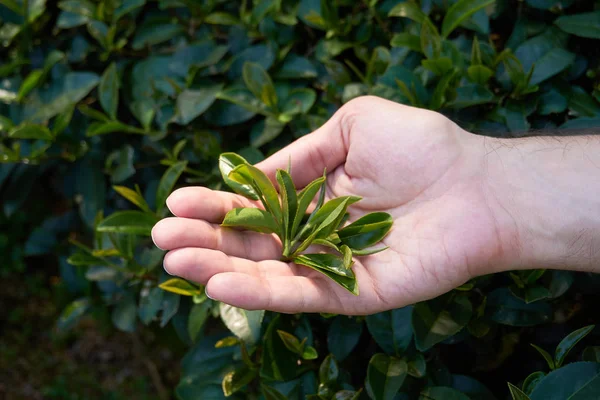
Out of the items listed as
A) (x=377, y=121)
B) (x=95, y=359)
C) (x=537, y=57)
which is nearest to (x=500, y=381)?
(x=377, y=121)

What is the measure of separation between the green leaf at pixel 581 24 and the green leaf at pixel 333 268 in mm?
871

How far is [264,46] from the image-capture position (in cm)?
163

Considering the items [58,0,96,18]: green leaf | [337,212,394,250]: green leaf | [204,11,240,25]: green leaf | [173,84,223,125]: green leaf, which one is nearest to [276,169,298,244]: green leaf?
[337,212,394,250]: green leaf

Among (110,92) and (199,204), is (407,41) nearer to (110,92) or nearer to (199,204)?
(199,204)

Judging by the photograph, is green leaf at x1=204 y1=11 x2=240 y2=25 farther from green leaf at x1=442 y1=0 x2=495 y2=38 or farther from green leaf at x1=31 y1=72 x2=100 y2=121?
green leaf at x1=442 y1=0 x2=495 y2=38

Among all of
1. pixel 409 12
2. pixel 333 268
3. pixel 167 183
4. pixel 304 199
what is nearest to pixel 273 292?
pixel 333 268

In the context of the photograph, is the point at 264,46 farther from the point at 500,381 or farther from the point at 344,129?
the point at 500,381

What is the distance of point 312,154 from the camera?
138cm

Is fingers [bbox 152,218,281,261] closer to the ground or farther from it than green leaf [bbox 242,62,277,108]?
closer to the ground

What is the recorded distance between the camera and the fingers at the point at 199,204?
121 cm

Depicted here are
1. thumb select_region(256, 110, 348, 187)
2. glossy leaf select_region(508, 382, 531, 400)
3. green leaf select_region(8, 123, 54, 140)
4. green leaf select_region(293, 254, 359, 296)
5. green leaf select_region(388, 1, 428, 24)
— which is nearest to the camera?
glossy leaf select_region(508, 382, 531, 400)

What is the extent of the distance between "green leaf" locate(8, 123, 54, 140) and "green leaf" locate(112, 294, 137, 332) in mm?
558

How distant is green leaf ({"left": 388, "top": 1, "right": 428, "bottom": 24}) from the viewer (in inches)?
57.6

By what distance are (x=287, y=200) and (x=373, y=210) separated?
28 cm
